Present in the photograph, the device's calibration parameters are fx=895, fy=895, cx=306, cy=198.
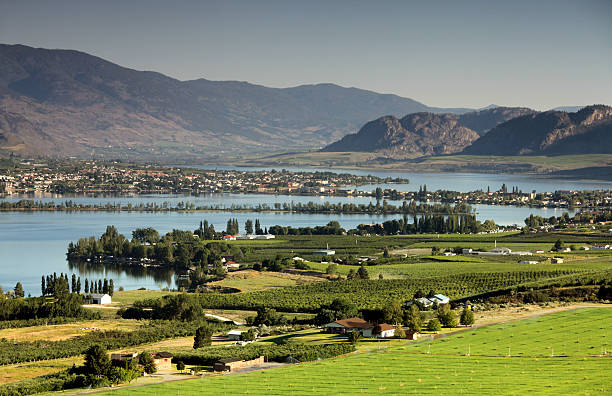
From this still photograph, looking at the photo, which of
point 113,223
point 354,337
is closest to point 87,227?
point 113,223

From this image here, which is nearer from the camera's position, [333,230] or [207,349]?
[207,349]

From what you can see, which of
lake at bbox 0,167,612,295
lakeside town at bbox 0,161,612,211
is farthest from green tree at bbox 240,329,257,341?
lakeside town at bbox 0,161,612,211

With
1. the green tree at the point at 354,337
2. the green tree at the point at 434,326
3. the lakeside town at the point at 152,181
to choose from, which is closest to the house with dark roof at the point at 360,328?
the green tree at the point at 354,337

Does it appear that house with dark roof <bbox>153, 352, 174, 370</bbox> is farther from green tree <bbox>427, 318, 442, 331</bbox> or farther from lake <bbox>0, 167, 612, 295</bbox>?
lake <bbox>0, 167, 612, 295</bbox>

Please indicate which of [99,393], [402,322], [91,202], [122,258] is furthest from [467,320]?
[91,202]

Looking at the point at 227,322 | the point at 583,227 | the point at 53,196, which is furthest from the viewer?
the point at 53,196

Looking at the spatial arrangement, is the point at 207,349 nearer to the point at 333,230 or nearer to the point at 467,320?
the point at 467,320
